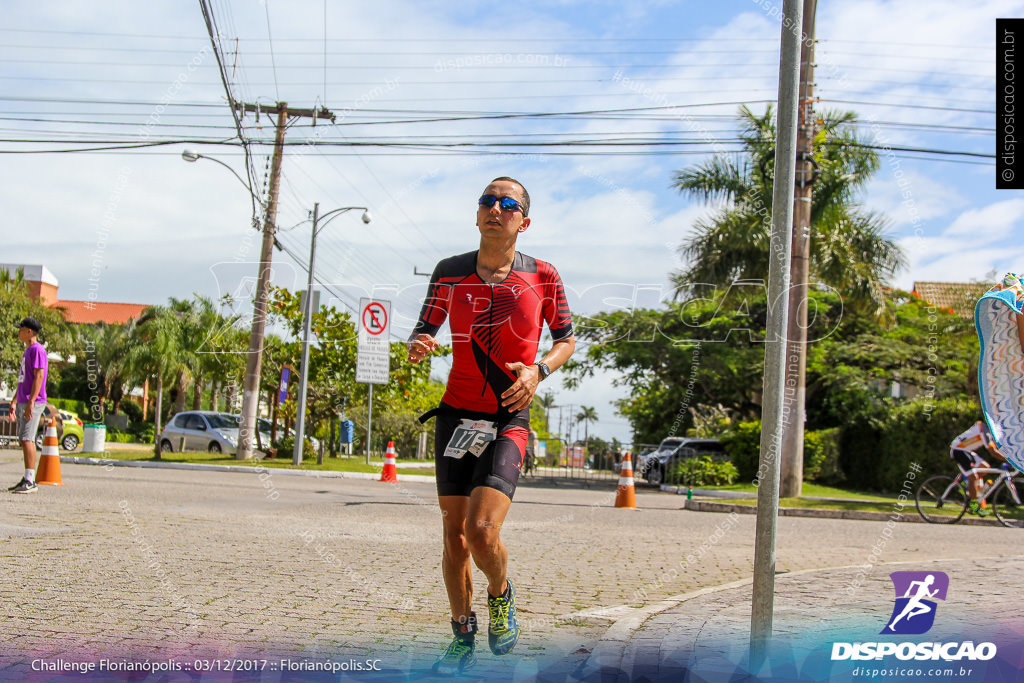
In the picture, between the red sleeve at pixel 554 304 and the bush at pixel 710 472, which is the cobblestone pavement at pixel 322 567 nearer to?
the red sleeve at pixel 554 304

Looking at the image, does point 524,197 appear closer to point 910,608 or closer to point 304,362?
point 910,608

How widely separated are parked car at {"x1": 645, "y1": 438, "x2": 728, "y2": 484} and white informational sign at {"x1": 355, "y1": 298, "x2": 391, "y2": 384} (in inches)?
300

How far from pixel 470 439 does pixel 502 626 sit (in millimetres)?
758

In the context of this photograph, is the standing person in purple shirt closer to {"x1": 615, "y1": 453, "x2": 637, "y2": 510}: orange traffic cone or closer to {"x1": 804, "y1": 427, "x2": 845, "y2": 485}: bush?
{"x1": 615, "y1": 453, "x2": 637, "y2": 510}: orange traffic cone

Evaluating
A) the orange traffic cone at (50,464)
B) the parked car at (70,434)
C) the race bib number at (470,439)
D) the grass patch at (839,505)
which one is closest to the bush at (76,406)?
the parked car at (70,434)

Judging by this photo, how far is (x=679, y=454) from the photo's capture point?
22.8 meters

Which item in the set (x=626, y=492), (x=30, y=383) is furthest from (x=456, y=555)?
(x=626, y=492)

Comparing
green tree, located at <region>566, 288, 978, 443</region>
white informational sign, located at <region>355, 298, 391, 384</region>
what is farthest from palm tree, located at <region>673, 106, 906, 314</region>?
white informational sign, located at <region>355, 298, 391, 384</region>

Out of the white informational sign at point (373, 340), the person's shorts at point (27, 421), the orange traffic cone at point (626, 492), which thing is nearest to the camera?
the person's shorts at point (27, 421)

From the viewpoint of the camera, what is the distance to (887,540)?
11.1m

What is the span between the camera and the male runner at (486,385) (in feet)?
11.8

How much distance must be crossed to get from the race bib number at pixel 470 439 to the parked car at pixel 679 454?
1881 cm

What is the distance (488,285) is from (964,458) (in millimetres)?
16328

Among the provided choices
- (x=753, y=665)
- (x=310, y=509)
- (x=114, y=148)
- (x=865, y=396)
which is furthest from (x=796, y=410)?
(x=114, y=148)
